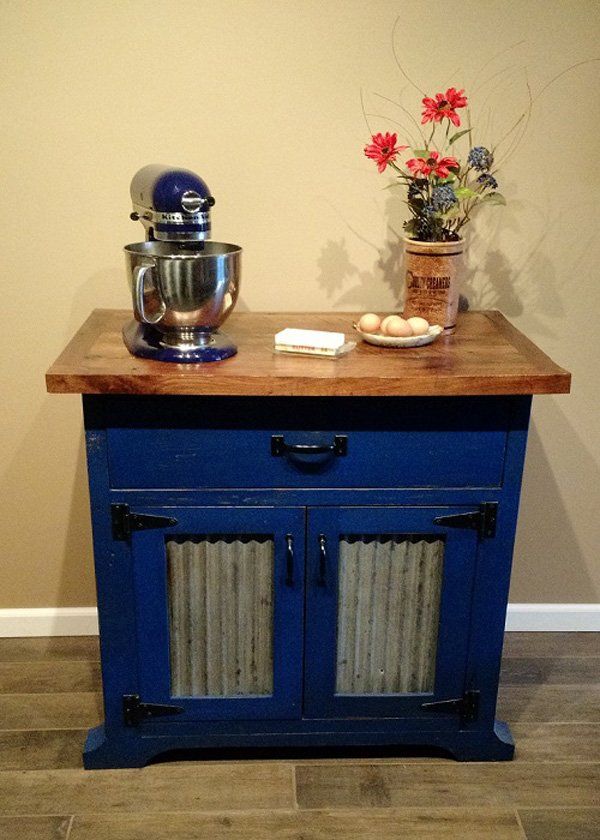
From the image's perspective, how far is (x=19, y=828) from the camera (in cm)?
182

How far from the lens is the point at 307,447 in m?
1.73

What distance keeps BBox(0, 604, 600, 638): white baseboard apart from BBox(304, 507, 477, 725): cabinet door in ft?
2.12

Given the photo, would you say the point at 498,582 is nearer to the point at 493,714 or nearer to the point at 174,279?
the point at 493,714

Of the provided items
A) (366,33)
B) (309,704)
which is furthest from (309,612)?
(366,33)

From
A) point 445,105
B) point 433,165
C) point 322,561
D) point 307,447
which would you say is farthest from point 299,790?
point 445,105

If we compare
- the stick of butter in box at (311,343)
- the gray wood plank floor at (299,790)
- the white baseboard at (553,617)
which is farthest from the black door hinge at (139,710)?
the white baseboard at (553,617)

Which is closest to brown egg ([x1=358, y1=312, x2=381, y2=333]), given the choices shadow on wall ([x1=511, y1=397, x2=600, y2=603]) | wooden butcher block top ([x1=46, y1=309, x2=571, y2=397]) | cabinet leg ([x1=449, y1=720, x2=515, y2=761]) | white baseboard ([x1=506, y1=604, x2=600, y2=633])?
wooden butcher block top ([x1=46, y1=309, x2=571, y2=397])

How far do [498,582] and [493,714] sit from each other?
0.34 m

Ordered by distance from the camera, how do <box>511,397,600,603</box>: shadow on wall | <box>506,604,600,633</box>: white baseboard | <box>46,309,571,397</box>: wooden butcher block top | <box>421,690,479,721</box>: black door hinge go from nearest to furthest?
<box>46,309,571,397</box>: wooden butcher block top → <box>421,690,479,721</box>: black door hinge → <box>511,397,600,603</box>: shadow on wall → <box>506,604,600,633</box>: white baseboard

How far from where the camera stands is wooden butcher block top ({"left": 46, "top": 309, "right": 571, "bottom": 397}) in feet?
5.38

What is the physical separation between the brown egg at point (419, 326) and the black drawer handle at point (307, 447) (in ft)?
0.95

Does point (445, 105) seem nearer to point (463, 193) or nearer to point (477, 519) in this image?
point (463, 193)

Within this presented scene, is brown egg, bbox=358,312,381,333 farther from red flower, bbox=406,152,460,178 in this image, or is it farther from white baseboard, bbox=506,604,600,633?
white baseboard, bbox=506,604,600,633

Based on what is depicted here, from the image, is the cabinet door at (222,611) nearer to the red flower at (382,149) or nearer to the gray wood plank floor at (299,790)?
the gray wood plank floor at (299,790)
